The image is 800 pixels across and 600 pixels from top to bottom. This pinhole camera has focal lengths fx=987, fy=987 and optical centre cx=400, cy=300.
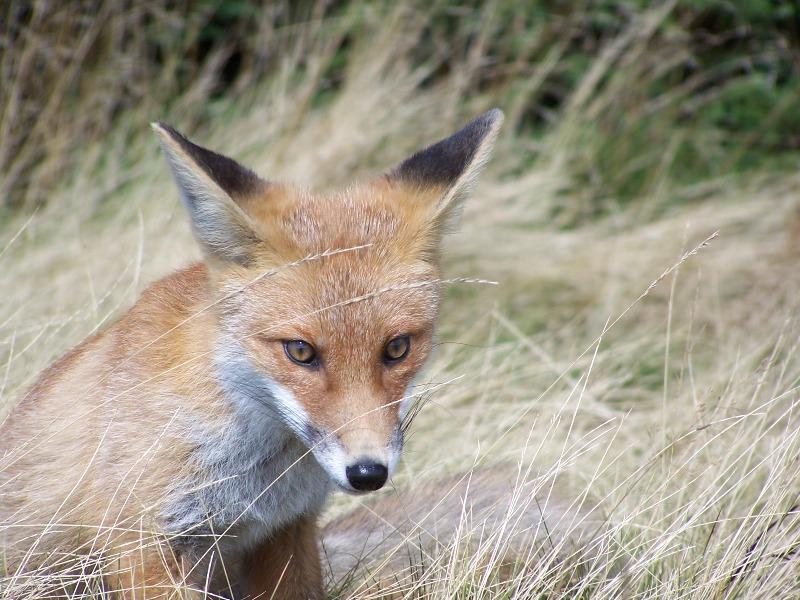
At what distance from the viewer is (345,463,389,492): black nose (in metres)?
2.38

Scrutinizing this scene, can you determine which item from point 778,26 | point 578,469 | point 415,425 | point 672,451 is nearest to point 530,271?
point 415,425

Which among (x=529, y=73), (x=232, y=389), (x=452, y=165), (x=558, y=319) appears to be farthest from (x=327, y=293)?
(x=529, y=73)

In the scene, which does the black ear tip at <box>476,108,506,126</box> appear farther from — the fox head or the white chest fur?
the white chest fur

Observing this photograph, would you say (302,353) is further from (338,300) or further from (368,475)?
(368,475)

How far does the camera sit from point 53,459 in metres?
2.91

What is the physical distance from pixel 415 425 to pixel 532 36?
357cm

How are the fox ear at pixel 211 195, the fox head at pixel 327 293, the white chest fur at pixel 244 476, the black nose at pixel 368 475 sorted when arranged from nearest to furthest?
the black nose at pixel 368 475 → the fox head at pixel 327 293 → the fox ear at pixel 211 195 → the white chest fur at pixel 244 476

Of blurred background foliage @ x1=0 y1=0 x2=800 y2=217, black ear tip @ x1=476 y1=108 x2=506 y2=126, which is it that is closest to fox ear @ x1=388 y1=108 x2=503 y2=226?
black ear tip @ x1=476 y1=108 x2=506 y2=126

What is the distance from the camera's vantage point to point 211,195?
2.66 m

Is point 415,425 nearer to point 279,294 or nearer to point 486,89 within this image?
point 279,294

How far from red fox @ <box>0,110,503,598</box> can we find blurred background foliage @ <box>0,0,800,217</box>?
11.6ft

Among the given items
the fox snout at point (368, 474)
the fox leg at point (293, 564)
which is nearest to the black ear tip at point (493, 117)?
the fox snout at point (368, 474)

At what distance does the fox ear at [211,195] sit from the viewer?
2.62 meters

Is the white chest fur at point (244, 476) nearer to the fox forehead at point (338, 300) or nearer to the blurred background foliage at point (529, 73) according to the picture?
the fox forehead at point (338, 300)
